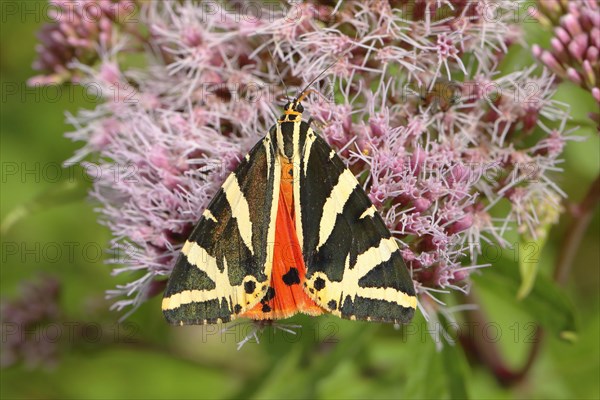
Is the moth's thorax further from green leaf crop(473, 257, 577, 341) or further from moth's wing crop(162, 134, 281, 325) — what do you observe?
green leaf crop(473, 257, 577, 341)

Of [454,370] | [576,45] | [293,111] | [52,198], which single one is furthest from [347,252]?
[52,198]

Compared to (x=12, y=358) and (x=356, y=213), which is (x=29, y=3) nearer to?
(x=12, y=358)

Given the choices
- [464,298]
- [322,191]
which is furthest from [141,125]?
[464,298]

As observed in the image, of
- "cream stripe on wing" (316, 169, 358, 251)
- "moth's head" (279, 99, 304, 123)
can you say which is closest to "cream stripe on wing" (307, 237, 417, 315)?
"cream stripe on wing" (316, 169, 358, 251)

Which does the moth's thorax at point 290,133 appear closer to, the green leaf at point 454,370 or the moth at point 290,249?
the moth at point 290,249

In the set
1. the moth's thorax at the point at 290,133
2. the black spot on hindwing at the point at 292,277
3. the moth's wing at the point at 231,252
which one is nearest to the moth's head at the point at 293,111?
the moth's thorax at the point at 290,133

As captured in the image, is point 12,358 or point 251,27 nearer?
point 251,27
